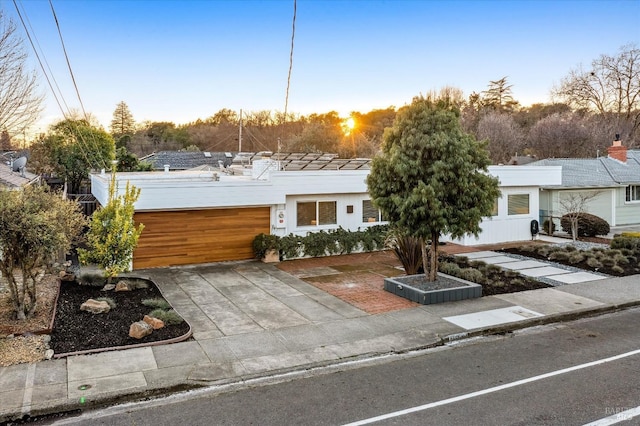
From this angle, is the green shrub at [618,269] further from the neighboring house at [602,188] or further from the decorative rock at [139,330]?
the decorative rock at [139,330]

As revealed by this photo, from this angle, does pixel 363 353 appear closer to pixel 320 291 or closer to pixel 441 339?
pixel 441 339

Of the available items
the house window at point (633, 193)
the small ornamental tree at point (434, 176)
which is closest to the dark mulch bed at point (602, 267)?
the small ornamental tree at point (434, 176)

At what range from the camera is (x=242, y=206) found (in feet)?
51.2

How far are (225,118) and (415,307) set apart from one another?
52.6 metres

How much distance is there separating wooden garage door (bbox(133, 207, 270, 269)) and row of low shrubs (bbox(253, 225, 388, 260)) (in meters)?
0.59

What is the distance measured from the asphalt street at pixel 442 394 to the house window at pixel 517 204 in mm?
11865

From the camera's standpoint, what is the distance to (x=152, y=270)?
1434cm

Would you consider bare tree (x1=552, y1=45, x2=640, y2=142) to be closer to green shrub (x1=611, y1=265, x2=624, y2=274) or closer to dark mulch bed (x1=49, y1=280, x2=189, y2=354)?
green shrub (x1=611, y1=265, x2=624, y2=274)

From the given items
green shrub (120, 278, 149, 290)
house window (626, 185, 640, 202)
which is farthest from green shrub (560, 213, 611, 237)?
green shrub (120, 278, 149, 290)

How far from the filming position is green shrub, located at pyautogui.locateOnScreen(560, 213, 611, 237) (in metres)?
20.9

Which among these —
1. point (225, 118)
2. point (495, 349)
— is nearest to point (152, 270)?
point (495, 349)

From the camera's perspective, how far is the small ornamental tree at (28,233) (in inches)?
333

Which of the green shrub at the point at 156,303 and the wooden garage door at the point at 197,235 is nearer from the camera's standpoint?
the green shrub at the point at 156,303

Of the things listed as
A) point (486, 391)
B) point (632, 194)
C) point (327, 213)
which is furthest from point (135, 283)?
point (632, 194)
